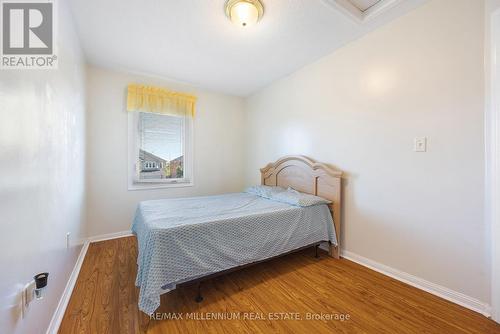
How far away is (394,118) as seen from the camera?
2006mm

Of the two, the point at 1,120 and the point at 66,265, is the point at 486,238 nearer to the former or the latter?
the point at 1,120

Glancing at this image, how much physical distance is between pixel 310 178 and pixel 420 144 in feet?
3.92

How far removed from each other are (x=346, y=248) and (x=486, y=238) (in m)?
1.17

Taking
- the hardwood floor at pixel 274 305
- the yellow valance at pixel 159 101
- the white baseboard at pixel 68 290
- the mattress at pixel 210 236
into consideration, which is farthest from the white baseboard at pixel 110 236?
the yellow valance at pixel 159 101

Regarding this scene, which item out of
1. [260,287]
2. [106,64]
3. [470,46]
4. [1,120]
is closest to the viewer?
[1,120]

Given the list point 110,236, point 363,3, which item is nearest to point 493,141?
point 363,3

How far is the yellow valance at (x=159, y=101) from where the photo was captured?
10.1ft

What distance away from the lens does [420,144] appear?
6.01ft

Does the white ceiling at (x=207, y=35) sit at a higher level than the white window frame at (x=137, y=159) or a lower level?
higher

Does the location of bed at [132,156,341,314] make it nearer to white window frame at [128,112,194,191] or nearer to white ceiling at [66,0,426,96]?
white window frame at [128,112,194,191]

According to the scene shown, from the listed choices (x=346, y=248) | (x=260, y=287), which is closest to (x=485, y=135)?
(x=346, y=248)

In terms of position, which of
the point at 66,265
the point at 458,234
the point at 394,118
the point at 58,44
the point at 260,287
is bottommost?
the point at 260,287

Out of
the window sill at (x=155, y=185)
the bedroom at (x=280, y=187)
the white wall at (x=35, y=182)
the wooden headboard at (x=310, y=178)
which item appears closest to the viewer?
the white wall at (x=35, y=182)

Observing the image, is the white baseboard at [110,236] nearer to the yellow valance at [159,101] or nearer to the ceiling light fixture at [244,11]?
the yellow valance at [159,101]
